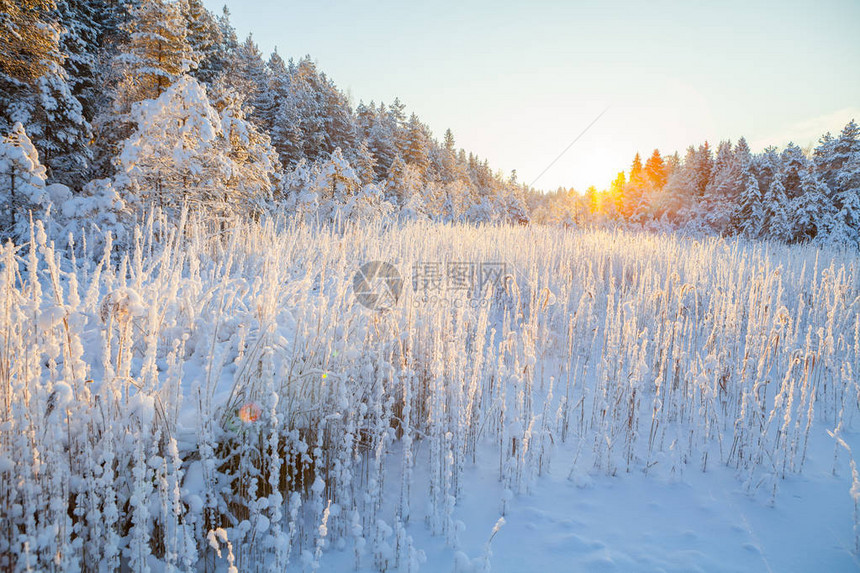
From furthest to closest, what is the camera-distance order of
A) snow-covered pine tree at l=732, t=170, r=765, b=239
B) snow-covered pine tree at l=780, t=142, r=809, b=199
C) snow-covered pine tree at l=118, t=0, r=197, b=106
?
snow-covered pine tree at l=732, t=170, r=765, b=239, snow-covered pine tree at l=780, t=142, r=809, b=199, snow-covered pine tree at l=118, t=0, r=197, b=106

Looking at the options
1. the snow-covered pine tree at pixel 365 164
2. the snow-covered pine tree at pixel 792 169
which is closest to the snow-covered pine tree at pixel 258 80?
the snow-covered pine tree at pixel 365 164

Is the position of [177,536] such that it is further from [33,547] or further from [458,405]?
[458,405]

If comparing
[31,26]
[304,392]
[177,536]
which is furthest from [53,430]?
[31,26]

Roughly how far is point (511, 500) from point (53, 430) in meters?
1.94

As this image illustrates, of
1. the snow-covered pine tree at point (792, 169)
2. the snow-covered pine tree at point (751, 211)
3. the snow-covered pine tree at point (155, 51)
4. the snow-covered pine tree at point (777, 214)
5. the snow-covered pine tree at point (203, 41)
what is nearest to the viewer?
the snow-covered pine tree at point (155, 51)

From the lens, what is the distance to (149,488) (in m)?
1.33

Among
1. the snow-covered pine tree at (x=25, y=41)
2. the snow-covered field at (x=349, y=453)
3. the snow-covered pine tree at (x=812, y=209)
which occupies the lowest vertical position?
the snow-covered field at (x=349, y=453)

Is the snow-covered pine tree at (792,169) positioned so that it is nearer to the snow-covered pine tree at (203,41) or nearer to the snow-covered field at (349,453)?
the snow-covered field at (349,453)

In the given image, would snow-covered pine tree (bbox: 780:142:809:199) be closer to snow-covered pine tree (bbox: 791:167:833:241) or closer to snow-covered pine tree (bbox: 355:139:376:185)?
snow-covered pine tree (bbox: 791:167:833:241)

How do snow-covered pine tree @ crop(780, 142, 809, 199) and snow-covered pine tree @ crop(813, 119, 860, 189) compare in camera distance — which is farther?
snow-covered pine tree @ crop(780, 142, 809, 199)

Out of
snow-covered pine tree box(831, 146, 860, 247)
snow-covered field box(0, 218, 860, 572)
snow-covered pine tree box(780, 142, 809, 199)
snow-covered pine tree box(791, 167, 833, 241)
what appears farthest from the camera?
snow-covered pine tree box(780, 142, 809, 199)

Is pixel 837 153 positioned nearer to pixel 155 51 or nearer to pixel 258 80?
pixel 155 51

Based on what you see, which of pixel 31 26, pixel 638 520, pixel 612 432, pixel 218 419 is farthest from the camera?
pixel 31 26

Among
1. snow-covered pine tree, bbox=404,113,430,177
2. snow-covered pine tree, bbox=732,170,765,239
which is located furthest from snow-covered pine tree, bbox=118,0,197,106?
snow-covered pine tree, bbox=732,170,765,239
